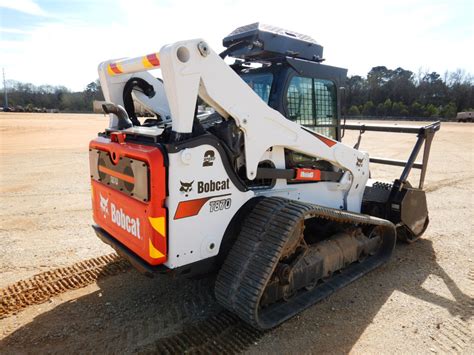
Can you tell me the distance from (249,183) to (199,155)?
2.54 ft

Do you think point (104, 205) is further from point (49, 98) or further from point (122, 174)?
point (49, 98)

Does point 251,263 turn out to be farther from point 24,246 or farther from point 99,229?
point 24,246

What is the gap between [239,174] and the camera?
3.26 meters

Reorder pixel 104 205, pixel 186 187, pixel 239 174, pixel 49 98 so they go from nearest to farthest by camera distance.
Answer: pixel 186 187 < pixel 239 174 < pixel 104 205 < pixel 49 98

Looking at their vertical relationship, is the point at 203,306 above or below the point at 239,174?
below

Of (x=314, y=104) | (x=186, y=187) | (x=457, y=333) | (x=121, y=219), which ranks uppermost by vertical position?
(x=314, y=104)

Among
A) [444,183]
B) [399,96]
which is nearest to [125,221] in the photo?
[444,183]

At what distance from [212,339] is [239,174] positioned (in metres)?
1.44

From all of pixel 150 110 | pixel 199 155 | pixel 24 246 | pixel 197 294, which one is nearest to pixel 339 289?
pixel 197 294

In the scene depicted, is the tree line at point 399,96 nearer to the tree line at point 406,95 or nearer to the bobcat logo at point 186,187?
the tree line at point 406,95

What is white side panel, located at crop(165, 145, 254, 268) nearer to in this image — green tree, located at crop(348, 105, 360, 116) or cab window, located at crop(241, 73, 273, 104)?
cab window, located at crop(241, 73, 273, 104)

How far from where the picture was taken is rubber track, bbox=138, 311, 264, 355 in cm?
284

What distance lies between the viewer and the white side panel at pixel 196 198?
269 centimetres

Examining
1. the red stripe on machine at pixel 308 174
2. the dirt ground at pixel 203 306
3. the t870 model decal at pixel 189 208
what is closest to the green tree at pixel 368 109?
the dirt ground at pixel 203 306
